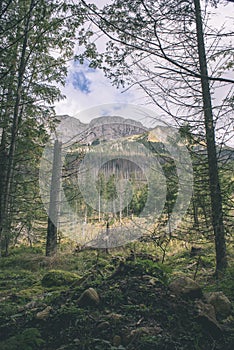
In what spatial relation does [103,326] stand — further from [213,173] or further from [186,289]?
[213,173]

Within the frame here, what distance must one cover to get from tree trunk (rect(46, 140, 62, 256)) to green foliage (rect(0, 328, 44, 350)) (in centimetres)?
910

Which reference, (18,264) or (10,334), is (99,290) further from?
(18,264)

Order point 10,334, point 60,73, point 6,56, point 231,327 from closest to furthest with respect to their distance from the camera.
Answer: point 10,334
point 231,327
point 6,56
point 60,73

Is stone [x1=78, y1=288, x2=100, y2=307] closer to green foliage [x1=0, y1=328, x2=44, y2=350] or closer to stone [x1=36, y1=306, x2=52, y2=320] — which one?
stone [x1=36, y1=306, x2=52, y2=320]

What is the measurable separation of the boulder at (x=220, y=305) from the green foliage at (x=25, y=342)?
2037 mm

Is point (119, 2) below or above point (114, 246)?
above

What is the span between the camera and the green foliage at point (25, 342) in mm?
2205

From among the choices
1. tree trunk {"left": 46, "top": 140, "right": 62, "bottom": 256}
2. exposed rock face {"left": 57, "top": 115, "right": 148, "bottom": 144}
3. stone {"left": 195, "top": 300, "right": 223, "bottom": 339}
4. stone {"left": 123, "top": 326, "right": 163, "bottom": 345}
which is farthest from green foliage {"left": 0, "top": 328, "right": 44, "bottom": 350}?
tree trunk {"left": 46, "top": 140, "right": 62, "bottom": 256}

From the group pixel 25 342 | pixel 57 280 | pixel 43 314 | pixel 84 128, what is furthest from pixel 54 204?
pixel 25 342

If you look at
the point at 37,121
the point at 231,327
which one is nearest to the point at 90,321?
the point at 231,327

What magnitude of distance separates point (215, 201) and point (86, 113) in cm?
795

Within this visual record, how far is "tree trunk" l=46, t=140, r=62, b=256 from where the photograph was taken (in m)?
11.4

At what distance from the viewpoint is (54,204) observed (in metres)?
11.8

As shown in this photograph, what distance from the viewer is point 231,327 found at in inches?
115
